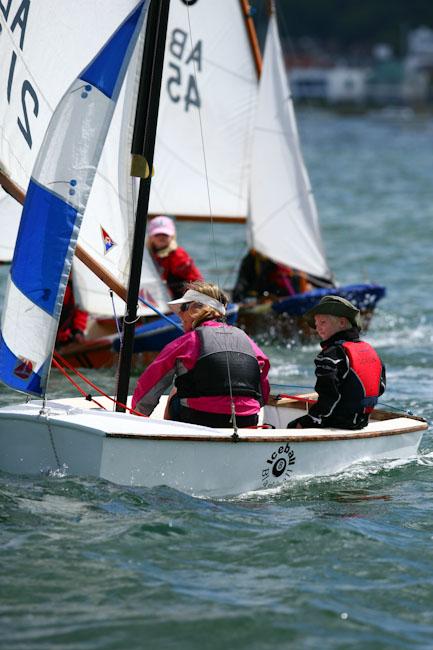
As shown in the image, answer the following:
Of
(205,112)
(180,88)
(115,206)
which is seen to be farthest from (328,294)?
(115,206)

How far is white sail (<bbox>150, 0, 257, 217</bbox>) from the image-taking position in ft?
39.2

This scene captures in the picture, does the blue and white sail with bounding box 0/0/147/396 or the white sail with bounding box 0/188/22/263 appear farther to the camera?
the white sail with bounding box 0/188/22/263

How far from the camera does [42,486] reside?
6395mm

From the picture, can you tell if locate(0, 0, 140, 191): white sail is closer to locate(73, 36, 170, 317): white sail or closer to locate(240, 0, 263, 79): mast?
locate(73, 36, 170, 317): white sail

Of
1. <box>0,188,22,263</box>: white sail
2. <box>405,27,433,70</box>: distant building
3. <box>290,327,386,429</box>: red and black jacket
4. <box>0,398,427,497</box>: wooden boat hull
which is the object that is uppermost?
<box>405,27,433,70</box>: distant building

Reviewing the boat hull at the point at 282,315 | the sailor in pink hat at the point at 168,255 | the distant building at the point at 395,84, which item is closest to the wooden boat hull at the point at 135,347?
the sailor in pink hat at the point at 168,255

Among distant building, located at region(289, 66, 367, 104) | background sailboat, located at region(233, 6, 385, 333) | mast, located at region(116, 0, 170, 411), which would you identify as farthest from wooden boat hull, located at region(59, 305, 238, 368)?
distant building, located at region(289, 66, 367, 104)

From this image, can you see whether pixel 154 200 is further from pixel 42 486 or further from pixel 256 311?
pixel 42 486

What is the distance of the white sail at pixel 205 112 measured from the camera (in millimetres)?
11953

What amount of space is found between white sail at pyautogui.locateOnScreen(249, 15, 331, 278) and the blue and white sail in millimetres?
6008

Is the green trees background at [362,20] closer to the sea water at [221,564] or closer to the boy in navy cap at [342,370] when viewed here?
the boy in navy cap at [342,370]

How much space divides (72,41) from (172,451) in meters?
2.72

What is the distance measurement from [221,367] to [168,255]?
169 inches

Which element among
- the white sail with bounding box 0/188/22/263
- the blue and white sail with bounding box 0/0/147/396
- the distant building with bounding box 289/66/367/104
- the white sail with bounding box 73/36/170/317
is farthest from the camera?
the distant building with bounding box 289/66/367/104
